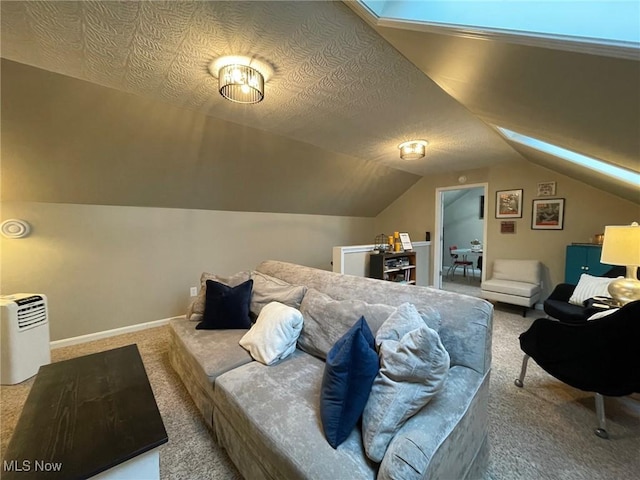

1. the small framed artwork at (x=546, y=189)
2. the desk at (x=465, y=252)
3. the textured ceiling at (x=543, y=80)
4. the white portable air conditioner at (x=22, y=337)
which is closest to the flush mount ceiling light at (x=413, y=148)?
the textured ceiling at (x=543, y=80)

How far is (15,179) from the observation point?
2.48m

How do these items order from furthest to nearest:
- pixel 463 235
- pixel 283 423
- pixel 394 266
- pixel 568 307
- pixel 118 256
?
pixel 463 235, pixel 394 266, pixel 118 256, pixel 568 307, pixel 283 423

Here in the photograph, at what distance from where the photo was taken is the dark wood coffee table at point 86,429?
39.0 inches

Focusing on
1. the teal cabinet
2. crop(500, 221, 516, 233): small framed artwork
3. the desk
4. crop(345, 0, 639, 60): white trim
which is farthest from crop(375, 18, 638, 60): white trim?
the desk

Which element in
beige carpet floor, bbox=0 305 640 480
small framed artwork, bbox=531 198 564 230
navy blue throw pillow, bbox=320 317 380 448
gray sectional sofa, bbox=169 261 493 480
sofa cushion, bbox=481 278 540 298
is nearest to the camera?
gray sectional sofa, bbox=169 261 493 480

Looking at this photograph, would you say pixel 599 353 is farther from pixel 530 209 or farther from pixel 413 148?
pixel 530 209

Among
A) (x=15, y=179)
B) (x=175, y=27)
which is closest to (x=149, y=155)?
(x=15, y=179)

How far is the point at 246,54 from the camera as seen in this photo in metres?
1.64

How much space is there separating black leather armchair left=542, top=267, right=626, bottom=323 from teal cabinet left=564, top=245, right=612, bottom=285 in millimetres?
211

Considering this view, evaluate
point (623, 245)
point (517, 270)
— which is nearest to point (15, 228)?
point (623, 245)

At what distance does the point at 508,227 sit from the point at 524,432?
366 cm

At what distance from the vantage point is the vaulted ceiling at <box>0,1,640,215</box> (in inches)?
49.6

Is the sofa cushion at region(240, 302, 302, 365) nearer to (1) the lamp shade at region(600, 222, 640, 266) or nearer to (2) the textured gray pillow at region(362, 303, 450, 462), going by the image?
(2) the textured gray pillow at region(362, 303, 450, 462)

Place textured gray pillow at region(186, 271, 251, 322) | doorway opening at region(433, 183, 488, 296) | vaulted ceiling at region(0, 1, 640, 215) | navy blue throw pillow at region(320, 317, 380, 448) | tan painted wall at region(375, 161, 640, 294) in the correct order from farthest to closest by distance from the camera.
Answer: doorway opening at region(433, 183, 488, 296), tan painted wall at region(375, 161, 640, 294), textured gray pillow at region(186, 271, 251, 322), vaulted ceiling at region(0, 1, 640, 215), navy blue throw pillow at region(320, 317, 380, 448)
